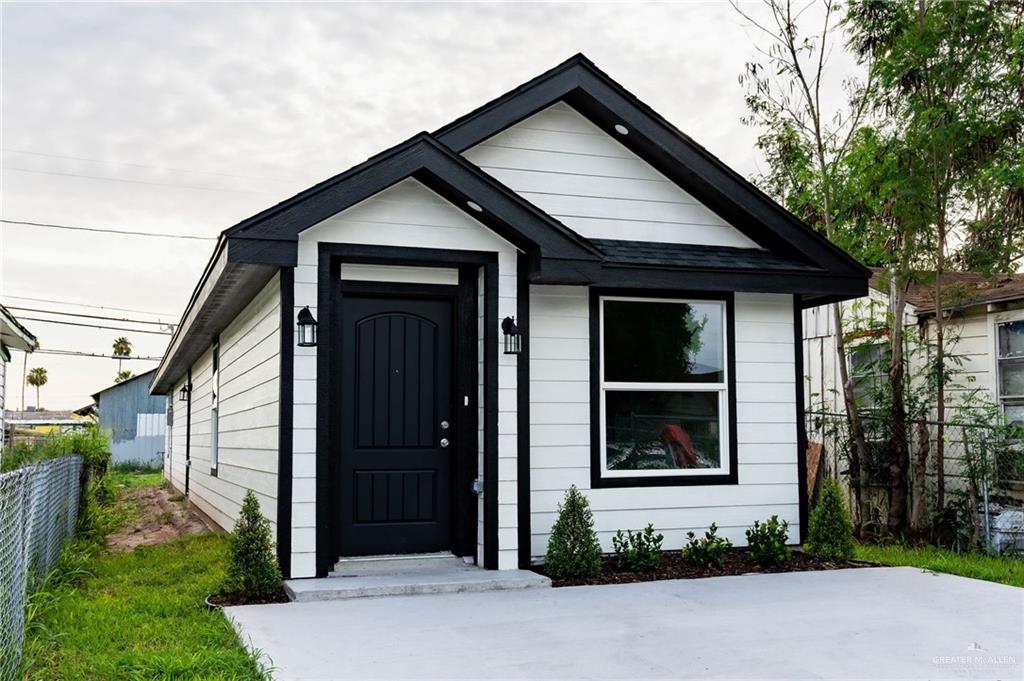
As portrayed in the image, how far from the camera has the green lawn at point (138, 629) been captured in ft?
14.2

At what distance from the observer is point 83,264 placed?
36.5 m

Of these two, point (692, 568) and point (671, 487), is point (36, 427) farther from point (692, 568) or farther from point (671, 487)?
point (692, 568)

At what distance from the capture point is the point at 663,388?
8039 millimetres

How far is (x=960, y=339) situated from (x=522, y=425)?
612 centimetres

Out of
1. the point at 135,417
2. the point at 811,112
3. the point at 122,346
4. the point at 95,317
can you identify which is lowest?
the point at 135,417

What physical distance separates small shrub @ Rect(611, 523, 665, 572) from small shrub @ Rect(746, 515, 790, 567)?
2.46 feet

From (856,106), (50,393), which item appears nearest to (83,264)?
(856,106)

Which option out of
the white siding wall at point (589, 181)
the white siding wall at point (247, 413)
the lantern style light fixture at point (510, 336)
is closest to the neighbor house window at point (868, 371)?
the white siding wall at point (589, 181)

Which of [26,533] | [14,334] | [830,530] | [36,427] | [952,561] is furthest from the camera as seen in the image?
[36,427]

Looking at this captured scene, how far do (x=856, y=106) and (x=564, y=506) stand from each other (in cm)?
602

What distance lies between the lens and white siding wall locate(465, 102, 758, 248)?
8164 millimetres

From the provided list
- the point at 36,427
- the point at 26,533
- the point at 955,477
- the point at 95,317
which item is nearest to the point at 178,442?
the point at 26,533

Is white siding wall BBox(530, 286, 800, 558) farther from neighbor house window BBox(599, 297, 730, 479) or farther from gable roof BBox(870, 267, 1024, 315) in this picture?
gable roof BBox(870, 267, 1024, 315)

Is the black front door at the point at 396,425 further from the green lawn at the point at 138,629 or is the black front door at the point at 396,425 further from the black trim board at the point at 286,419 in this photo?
the green lawn at the point at 138,629
